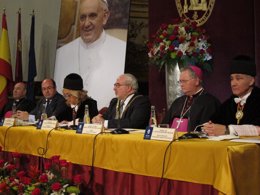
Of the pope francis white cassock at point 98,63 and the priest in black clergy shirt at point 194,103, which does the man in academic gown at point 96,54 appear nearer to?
the pope francis white cassock at point 98,63

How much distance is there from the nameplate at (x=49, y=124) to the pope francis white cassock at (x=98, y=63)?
7.82 ft

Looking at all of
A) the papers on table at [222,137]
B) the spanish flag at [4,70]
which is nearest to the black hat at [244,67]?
the papers on table at [222,137]

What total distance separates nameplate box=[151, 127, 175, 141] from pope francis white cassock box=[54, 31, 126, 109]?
11.2 ft

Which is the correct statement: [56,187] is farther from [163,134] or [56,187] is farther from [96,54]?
[96,54]

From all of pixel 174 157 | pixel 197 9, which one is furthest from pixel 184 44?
pixel 174 157

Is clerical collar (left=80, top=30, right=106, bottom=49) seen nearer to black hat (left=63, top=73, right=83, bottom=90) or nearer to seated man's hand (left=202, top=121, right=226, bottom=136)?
black hat (left=63, top=73, right=83, bottom=90)

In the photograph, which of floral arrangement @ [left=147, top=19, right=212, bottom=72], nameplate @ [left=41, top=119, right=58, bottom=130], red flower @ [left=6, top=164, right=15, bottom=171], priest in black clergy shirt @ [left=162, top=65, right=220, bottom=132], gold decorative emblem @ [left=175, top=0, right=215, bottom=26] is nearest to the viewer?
red flower @ [left=6, top=164, right=15, bottom=171]

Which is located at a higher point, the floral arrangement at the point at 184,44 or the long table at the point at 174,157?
the floral arrangement at the point at 184,44

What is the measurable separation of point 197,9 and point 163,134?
2799 millimetres

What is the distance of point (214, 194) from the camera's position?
252 cm

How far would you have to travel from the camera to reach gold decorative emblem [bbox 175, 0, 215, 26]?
17.1 feet

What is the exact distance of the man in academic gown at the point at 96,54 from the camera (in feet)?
21.1

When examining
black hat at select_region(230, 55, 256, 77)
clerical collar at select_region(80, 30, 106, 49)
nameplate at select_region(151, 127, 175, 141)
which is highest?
clerical collar at select_region(80, 30, 106, 49)

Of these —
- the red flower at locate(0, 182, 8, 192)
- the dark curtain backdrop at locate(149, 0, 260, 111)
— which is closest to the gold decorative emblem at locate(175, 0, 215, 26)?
the dark curtain backdrop at locate(149, 0, 260, 111)
